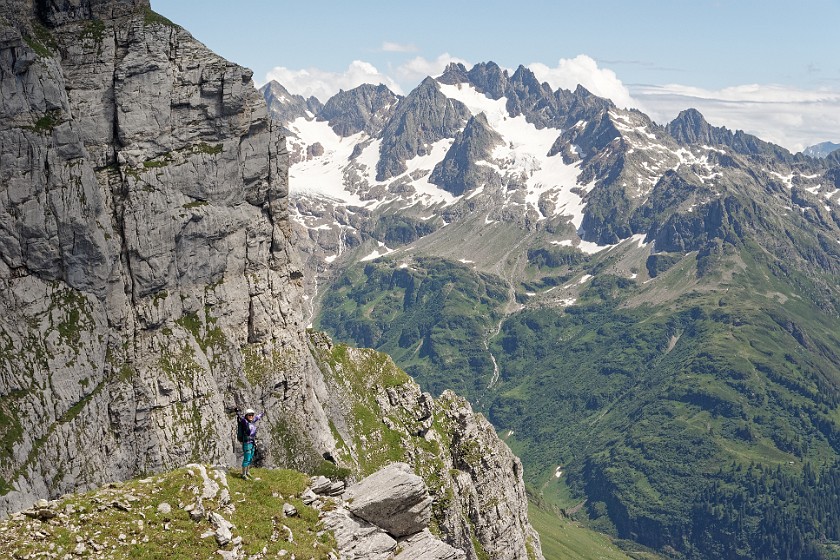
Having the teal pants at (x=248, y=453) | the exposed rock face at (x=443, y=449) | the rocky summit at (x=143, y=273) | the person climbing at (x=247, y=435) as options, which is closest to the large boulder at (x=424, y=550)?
the person climbing at (x=247, y=435)

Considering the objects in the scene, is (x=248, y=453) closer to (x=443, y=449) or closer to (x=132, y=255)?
(x=132, y=255)

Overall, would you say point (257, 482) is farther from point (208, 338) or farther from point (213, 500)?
point (208, 338)

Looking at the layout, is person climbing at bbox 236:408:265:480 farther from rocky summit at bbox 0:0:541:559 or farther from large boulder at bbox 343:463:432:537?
rocky summit at bbox 0:0:541:559

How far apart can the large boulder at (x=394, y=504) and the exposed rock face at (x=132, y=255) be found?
5447 cm

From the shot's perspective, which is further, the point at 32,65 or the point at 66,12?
the point at 66,12

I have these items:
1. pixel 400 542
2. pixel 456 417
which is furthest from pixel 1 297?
pixel 456 417

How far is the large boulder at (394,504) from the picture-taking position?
51750 mm

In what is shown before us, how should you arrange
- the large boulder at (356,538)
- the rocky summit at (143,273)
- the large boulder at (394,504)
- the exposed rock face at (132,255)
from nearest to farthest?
the large boulder at (356,538) → the large boulder at (394,504) → the exposed rock face at (132,255) → the rocky summit at (143,273)

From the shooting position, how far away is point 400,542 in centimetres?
5194

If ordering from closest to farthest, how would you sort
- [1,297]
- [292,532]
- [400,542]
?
[292,532]
[400,542]
[1,297]

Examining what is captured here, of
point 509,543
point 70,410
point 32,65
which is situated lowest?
point 509,543

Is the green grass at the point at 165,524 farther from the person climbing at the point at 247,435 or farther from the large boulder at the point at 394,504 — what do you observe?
the large boulder at the point at 394,504

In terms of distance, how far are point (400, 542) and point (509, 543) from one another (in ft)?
313

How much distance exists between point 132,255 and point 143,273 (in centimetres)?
295
